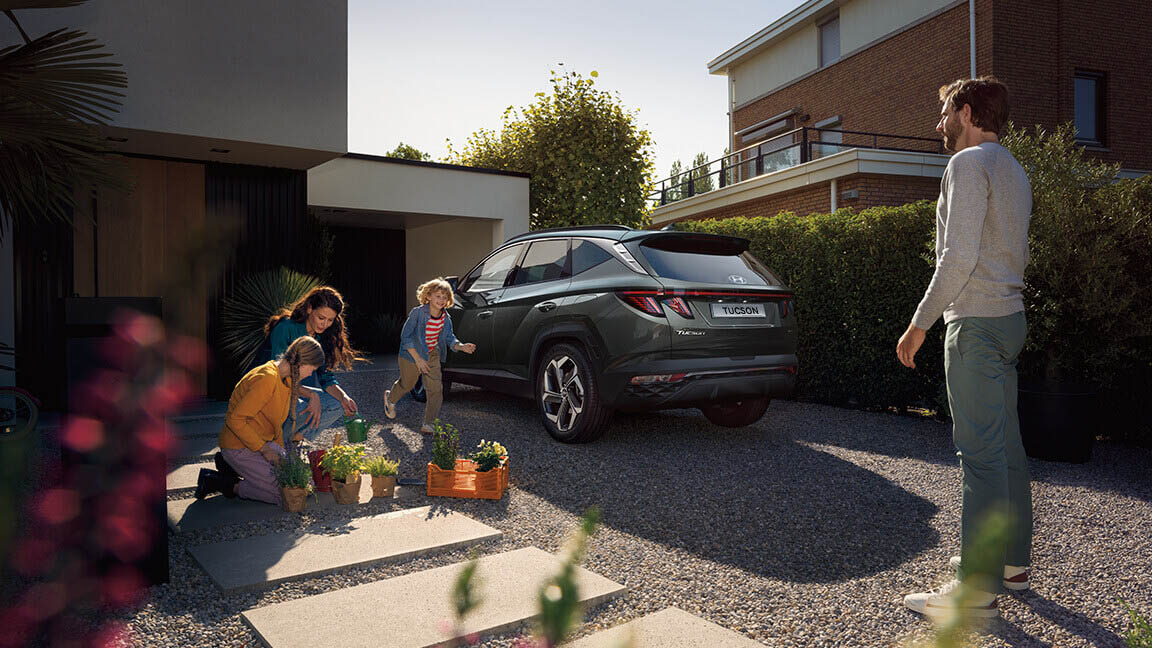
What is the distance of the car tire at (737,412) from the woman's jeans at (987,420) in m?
3.61

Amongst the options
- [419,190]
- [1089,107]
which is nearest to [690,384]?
[419,190]

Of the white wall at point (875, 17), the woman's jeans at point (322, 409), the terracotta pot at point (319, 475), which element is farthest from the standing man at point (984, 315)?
the white wall at point (875, 17)

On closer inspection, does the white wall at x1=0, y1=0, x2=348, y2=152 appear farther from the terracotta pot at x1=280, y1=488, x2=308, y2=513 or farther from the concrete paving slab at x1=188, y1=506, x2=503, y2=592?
the concrete paving slab at x1=188, y1=506, x2=503, y2=592

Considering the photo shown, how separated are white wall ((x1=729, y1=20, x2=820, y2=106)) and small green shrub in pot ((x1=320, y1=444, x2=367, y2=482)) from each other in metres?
19.6

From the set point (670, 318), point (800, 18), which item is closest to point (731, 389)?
point (670, 318)

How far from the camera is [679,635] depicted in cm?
287

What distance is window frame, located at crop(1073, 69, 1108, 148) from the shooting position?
16875 mm

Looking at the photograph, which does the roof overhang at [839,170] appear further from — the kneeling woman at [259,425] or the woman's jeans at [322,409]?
the kneeling woman at [259,425]

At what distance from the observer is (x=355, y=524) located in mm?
4219

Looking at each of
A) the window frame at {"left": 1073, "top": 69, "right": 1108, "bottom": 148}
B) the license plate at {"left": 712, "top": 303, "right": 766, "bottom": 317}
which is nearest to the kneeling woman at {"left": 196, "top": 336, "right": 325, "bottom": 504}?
the license plate at {"left": 712, "top": 303, "right": 766, "bottom": 317}

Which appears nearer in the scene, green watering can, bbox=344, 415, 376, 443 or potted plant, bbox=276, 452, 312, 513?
potted plant, bbox=276, 452, 312, 513

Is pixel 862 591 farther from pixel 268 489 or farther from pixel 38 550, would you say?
pixel 38 550

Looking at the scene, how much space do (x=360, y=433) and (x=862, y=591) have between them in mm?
3667

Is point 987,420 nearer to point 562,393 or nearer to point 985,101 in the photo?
point 985,101
